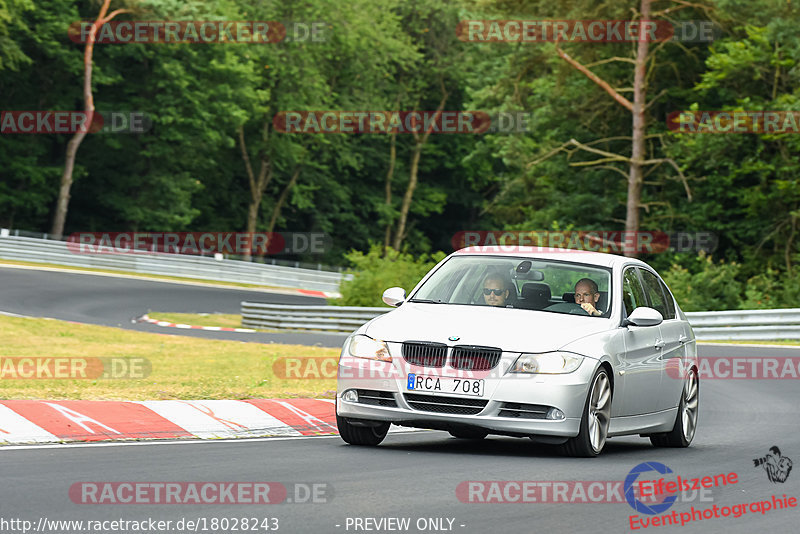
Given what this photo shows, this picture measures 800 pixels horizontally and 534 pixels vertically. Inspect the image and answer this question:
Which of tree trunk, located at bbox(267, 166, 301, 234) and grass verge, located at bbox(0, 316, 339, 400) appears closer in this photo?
grass verge, located at bbox(0, 316, 339, 400)

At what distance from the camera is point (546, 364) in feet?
32.3

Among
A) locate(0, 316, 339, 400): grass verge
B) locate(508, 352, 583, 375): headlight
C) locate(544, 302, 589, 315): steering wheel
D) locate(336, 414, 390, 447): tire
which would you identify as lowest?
locate(0, 316, 339, 400): grass verge

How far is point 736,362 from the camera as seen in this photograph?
A: 23.2 metres

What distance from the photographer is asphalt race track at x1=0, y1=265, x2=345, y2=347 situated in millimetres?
30859

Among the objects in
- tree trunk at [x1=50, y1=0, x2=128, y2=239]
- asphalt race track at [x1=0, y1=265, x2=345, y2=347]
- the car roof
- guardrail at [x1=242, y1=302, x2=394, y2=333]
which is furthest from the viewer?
tree trunk at [x1=50, y1=0, x2=128, y2=239]

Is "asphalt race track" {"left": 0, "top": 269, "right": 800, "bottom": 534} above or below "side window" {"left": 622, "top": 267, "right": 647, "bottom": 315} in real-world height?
below

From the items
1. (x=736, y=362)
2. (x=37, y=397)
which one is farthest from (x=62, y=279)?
(x=37, y=397)

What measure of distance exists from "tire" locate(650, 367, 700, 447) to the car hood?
178 cm

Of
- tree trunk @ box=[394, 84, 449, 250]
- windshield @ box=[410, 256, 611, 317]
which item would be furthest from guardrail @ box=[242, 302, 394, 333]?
tree trunk @ box=[394, 84, 449, 250]

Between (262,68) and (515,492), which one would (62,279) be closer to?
(262,68)

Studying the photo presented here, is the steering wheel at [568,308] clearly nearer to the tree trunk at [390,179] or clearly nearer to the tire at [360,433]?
the tire at [360,433]

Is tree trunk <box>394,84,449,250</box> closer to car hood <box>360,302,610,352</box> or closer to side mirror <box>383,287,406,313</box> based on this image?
side mirror <box>383,287,406,313</box>

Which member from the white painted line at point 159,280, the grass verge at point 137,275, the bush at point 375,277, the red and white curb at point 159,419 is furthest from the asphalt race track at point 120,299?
the red and white curb at point 159,419

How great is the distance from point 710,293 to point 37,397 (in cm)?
2530
